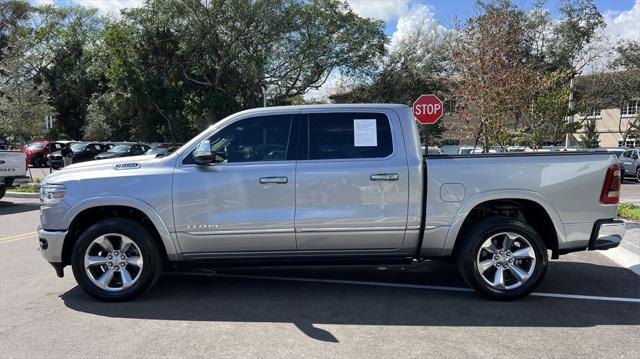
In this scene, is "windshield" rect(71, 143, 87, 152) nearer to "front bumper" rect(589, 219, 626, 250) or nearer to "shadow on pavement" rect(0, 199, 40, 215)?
"shadow on pavement" rect(0, 199, 40, 215)

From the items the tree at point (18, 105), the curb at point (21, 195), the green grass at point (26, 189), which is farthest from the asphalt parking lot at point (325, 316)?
the tree at point (18, 105)

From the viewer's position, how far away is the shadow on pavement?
12.9 m

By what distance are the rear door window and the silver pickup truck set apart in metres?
0.01

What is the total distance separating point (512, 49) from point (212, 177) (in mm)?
10671

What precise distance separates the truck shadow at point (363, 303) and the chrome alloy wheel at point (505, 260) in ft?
0.77

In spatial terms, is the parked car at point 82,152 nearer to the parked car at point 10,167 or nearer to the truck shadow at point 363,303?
the parked car at point 10,167

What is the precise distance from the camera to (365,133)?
5312 mm

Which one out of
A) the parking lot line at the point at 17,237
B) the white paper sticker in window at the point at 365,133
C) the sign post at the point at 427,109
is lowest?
the parking lot line at the point at 17,237

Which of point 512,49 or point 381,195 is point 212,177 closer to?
point 381,195

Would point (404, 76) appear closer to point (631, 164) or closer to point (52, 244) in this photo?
point (631, 164)

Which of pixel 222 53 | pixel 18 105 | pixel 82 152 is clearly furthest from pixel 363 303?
pixel 222 53

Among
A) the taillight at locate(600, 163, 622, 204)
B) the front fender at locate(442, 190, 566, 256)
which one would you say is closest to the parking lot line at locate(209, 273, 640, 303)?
the front fender at locate(442, 190, 566, 256)

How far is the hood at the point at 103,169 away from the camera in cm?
525

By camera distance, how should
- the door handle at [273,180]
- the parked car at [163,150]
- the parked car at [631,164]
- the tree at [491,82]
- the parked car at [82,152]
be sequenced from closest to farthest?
the door handle at [273,180] < the parked car at [163,150] < the tree at [491,82] < the parked car at [631,164] < the parked car at [82,152]
